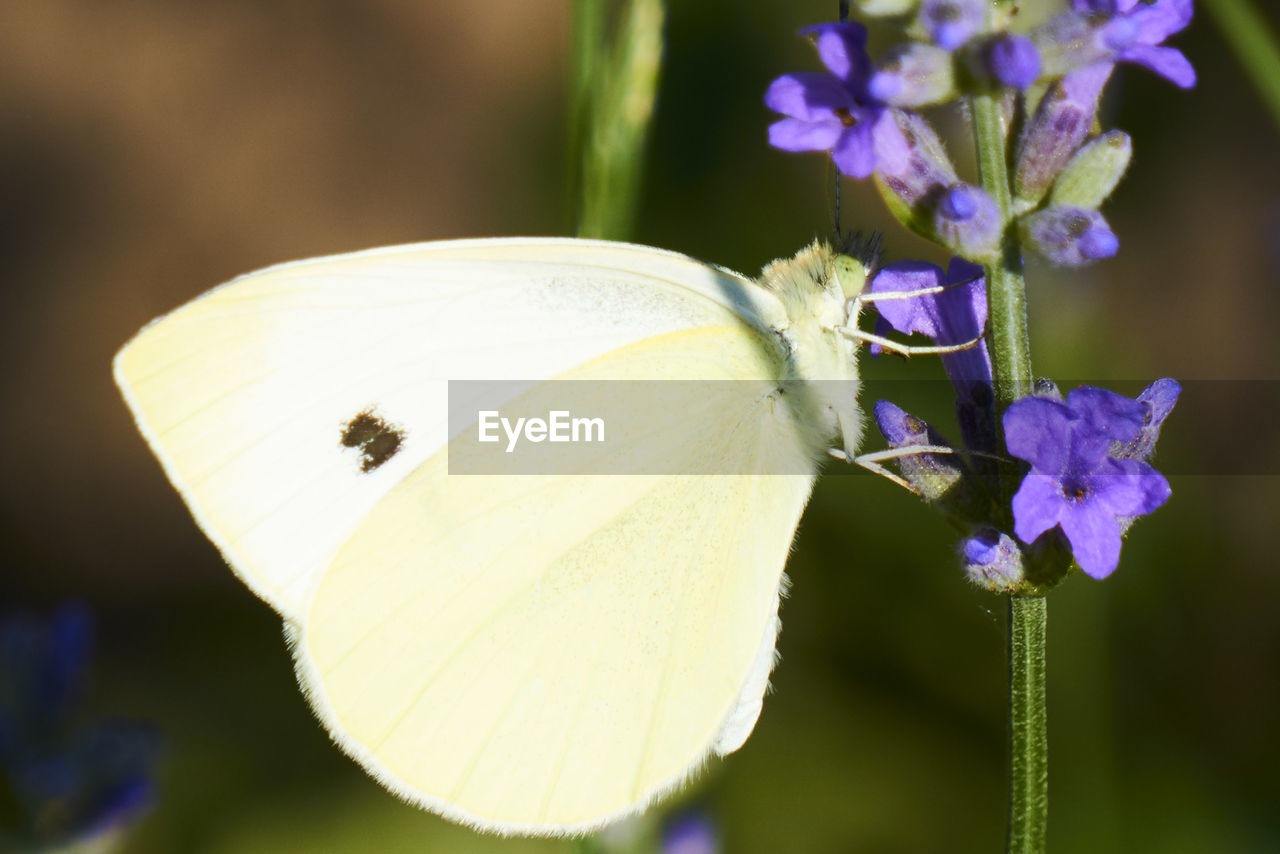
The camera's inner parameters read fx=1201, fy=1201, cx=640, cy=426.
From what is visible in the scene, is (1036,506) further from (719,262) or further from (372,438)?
(719,262)

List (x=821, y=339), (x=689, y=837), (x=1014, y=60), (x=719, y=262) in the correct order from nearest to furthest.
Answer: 1. (x=1014, y=60)
2. (x=821, y=339)
3. (x=689, y=837)
4. (x=719, y=262)

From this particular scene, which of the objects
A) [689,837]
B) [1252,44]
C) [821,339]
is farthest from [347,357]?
[1252,44]

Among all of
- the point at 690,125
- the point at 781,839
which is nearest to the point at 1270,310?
the point at 690,125

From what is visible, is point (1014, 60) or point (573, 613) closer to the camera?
point (1014, 60)

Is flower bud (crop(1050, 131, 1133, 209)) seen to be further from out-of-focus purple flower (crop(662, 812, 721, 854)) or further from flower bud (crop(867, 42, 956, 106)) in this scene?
out-of-focus purple flower (crop(662, 812, 721, 854))

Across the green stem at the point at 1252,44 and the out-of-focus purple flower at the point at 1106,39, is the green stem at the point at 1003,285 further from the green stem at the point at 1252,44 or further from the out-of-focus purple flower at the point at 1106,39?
the green stem at the point at 1252,44

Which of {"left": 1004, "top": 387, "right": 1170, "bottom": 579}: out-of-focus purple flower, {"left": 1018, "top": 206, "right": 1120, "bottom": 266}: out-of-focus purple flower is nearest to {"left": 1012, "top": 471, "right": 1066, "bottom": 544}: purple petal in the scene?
{"left": 1004, "top": 387, "right": 1170, "bottom": 579}: out-of-focus purple flower

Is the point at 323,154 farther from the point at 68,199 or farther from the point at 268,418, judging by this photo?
the point at 268,418
